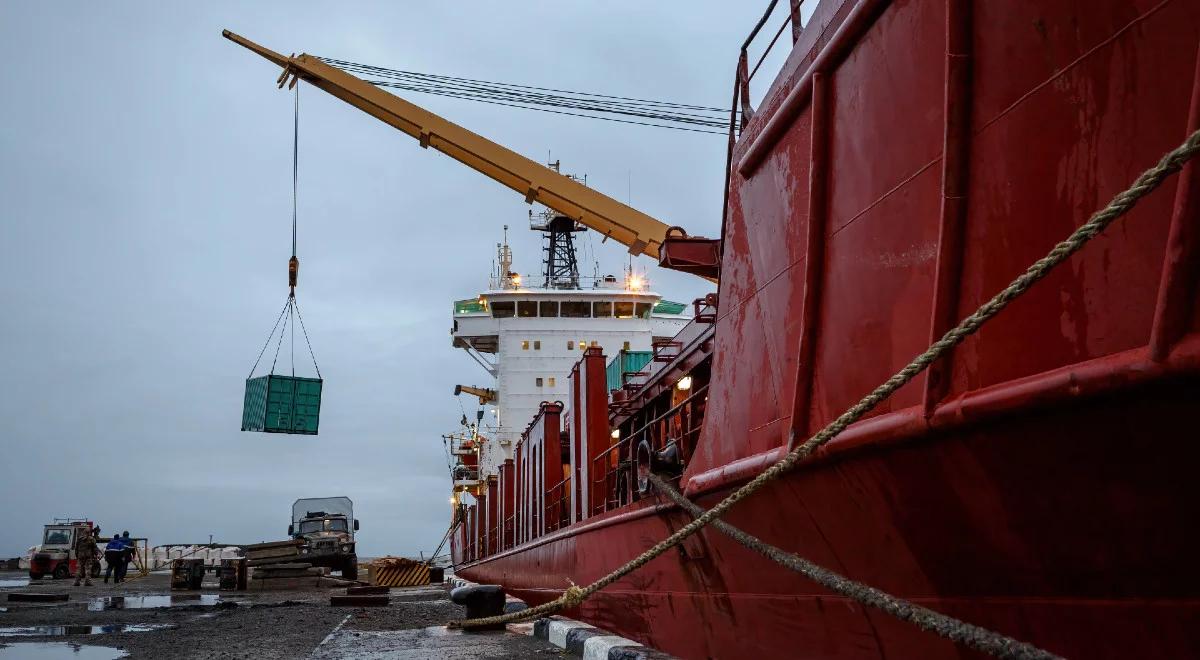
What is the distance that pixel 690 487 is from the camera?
5480 millimetres

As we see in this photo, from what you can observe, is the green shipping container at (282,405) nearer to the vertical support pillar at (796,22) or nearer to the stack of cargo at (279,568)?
the stack of cargo at (279,568)

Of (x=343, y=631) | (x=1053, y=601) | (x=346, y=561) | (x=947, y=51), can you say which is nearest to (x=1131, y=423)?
(x=1053, y=601)

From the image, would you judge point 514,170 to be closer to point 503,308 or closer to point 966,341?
point 503,308

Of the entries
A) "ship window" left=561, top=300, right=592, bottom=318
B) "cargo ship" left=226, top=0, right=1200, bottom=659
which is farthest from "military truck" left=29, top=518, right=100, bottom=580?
"cargo ship" left=226, top=0, right=1200, bottom=659

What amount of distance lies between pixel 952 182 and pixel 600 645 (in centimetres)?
411

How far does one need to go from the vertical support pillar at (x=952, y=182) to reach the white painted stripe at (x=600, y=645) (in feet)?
11.2

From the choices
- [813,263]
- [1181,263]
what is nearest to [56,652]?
[813,263]

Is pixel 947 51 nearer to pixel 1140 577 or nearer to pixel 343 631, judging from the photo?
pixel 1140 577

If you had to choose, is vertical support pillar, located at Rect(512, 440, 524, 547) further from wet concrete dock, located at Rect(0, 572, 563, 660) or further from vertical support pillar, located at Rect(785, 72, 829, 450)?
vertical support pillar, located at Rect(785, 72, 829, 450)

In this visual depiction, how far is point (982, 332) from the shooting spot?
117 inches

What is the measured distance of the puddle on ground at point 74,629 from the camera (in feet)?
28.8

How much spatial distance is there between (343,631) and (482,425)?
2166 cm

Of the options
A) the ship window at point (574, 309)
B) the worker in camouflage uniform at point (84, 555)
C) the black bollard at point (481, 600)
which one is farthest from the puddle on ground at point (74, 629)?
the worker in camouflage uniform at point (84, 555)

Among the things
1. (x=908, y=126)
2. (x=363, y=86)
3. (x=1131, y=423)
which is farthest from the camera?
(x=363, y=86)
